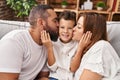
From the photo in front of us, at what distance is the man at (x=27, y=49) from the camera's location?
1.45 m

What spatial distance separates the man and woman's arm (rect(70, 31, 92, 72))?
26 centimetres

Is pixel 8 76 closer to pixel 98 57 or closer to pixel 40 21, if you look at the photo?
pixel 40 21

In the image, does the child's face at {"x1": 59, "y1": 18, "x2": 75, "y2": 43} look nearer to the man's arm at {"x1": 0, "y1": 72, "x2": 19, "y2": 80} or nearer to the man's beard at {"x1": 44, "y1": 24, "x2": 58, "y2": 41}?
the man's beard at {"x1": 44, "y1": 24, "x2": 58, "y2": 41}

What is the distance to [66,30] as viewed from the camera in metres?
1.75

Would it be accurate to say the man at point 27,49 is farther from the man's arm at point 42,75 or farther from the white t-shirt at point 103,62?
the white t-shirt at point 103,62

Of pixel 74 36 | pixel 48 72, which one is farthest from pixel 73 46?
pixel 48 72

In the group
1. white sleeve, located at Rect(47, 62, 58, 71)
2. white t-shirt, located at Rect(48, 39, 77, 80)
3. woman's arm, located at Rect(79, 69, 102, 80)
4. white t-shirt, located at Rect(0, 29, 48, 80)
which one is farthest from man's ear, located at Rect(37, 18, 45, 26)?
woman's arm, located at Rect(79, 69, 102, 80)

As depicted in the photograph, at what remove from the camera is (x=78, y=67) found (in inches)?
63.7

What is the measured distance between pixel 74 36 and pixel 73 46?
0.17 metres

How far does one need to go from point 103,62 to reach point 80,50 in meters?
0.29

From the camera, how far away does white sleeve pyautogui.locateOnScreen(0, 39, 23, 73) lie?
144 cm

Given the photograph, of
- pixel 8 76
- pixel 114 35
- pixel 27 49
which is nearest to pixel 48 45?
pixel 27 49

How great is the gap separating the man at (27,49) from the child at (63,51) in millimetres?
75

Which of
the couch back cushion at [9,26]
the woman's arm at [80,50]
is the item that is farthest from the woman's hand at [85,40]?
the couch back cushion at [9,26]
